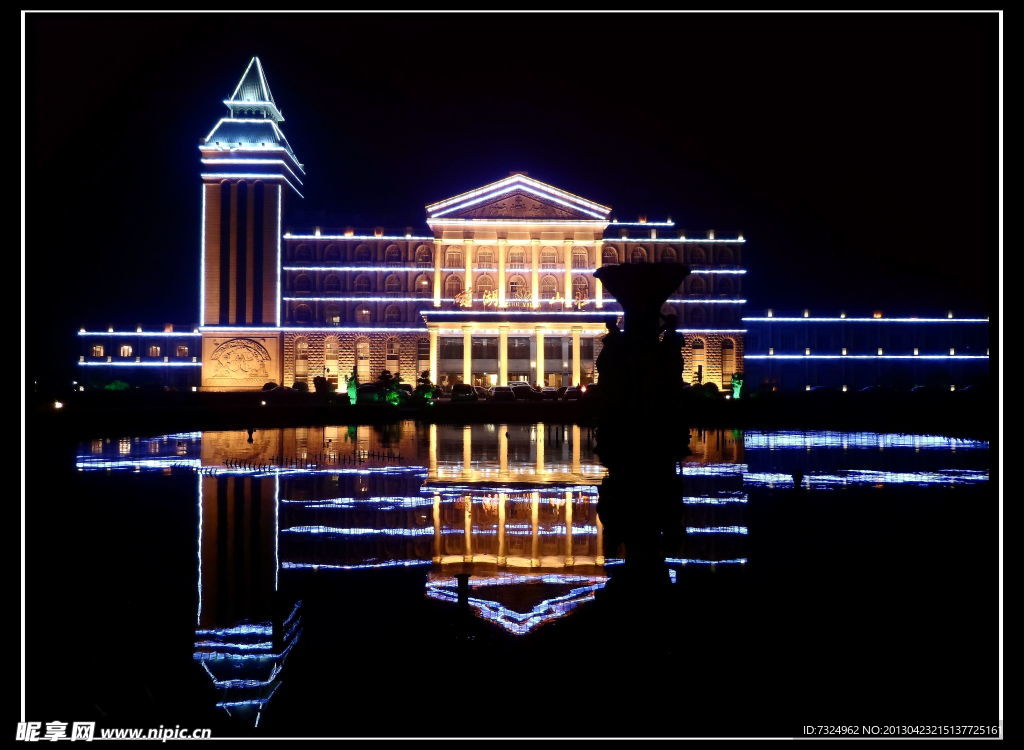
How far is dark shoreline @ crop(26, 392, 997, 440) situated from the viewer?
29891mm

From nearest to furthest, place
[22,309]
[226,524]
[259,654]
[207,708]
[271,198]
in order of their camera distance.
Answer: [207,708], [259,654], [22,309], [226,524], [271,198]

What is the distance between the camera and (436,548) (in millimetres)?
10398

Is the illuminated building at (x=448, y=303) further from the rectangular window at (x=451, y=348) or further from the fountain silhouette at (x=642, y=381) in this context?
the fountain silhouette at (x=642, y=381)

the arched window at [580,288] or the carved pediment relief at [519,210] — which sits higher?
the carved pediment relief at [519,210]

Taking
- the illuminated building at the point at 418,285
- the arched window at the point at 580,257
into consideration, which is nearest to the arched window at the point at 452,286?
the illuminated building at the point at 418,285

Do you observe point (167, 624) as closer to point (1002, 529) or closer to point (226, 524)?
point (226, 524)

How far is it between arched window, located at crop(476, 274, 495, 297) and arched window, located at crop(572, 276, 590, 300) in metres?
6.08

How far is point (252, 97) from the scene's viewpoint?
5812 centimetres

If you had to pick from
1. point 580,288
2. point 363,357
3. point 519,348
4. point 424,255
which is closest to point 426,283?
point 424,255

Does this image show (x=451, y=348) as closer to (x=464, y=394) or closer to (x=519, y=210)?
(x=519, y=210)

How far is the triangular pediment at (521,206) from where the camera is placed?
58.1 m

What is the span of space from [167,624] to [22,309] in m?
3.59

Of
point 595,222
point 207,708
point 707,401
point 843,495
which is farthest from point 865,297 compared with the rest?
point 207,708

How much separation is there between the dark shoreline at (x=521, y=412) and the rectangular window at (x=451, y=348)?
2105 centimetres
